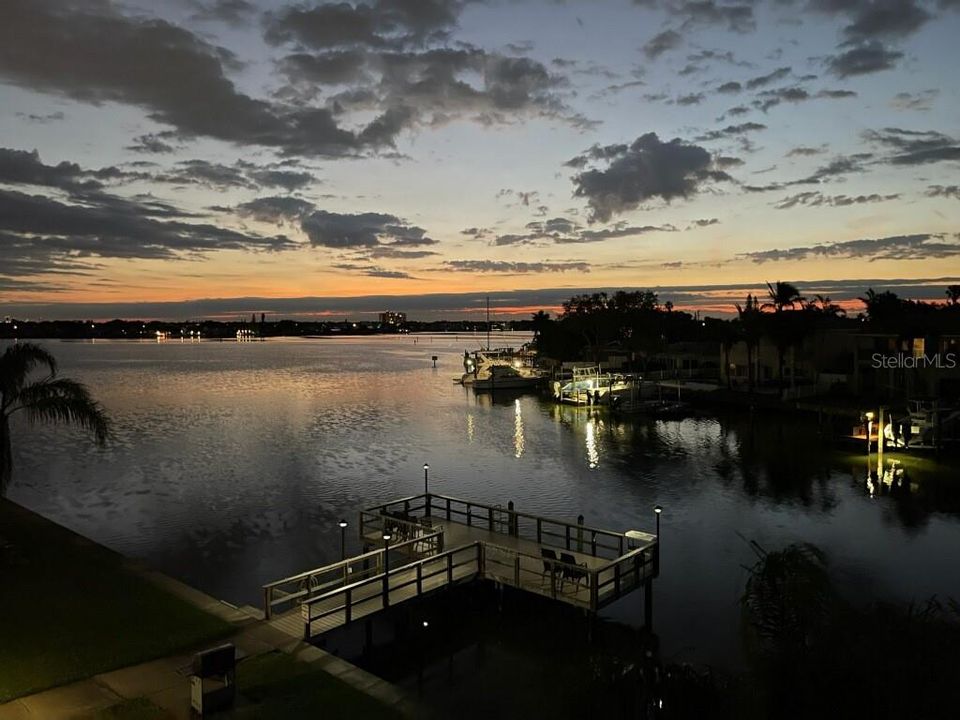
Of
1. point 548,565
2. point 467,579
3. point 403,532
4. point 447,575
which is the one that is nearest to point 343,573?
point 447,575

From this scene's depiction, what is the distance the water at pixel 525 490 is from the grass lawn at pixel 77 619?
4071 mm

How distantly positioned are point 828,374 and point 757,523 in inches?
1629

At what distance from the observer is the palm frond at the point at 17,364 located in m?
19.2

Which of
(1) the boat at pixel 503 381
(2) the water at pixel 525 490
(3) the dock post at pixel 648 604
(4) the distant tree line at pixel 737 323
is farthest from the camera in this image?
(1) the boat at pixel 503 381

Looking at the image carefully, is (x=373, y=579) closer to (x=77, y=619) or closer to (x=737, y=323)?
(x=77, y=619)

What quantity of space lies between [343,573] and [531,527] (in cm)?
1057

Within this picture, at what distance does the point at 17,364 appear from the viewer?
19.5m

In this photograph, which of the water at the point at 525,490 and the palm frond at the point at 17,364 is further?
the water at the point at 525,490

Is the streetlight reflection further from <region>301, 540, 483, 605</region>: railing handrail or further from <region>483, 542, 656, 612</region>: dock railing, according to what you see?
<region>301, 540, 483, 605</region>: railing handrail

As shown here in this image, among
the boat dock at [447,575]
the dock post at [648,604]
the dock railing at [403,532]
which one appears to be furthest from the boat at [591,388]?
the dock post at [648,604]

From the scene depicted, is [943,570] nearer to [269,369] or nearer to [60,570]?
[60,570]

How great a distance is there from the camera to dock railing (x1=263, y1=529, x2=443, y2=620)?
1662 cm

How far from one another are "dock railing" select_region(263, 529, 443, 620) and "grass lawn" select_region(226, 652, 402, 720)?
107 inches

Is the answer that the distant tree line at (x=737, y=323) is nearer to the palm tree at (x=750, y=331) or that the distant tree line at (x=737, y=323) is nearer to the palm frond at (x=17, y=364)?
the palm tree at (x=750, y=331)
